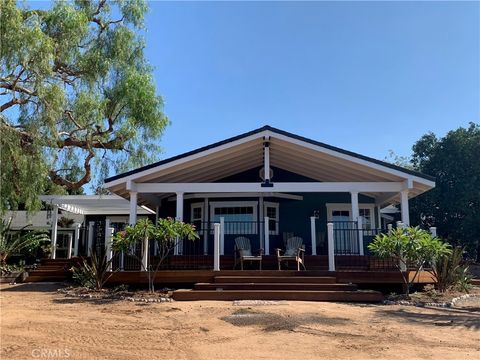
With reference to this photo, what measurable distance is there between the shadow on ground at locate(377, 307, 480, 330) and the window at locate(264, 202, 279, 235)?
731cm

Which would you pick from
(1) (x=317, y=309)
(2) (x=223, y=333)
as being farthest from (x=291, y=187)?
(2) (x=223, y=333)

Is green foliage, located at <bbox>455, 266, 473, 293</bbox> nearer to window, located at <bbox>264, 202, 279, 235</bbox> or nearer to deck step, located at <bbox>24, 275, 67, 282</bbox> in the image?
window, located at <bbox>264, 202, 279, 235</bbox>

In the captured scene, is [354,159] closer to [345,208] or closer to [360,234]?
[360,234]

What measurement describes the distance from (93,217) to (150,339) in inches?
713

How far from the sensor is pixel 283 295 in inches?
410

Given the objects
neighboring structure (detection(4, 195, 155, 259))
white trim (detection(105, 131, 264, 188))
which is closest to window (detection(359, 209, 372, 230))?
white trim (detection(105, 131, 264, 188))

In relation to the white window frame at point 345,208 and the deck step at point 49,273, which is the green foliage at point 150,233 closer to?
the deck step at point 49,273

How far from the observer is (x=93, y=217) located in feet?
77.7

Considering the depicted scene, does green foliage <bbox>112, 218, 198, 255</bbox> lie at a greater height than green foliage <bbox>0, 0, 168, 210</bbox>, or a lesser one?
lesser

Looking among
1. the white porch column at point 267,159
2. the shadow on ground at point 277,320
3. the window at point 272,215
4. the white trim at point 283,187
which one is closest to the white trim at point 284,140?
the white porch column at point 267,159

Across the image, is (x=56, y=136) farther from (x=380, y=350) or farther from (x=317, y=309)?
(x=380, y=350)

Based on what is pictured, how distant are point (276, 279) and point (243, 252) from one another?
6.82 feet

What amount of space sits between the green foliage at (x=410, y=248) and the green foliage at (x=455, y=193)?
603 inches

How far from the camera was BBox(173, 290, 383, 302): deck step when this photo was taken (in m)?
Result: 10.4
